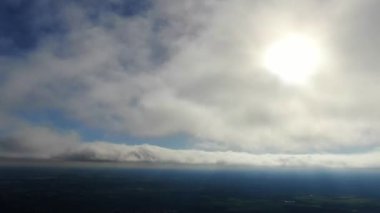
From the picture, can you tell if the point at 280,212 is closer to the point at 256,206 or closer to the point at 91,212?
the point at 256,206

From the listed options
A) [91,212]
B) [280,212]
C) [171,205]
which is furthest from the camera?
[171,205]

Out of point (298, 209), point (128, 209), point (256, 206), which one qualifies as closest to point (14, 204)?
point (128, 209)

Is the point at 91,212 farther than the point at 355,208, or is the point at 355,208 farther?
the point at 355,208

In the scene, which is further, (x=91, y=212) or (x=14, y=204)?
(x=14, y=204)

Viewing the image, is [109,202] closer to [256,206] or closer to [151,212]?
[151,212]

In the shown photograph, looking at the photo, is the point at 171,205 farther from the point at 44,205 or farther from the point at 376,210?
the point at 376,210

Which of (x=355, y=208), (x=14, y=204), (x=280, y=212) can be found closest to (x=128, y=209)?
(x=14, y=204)

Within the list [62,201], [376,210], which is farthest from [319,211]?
[62,201]

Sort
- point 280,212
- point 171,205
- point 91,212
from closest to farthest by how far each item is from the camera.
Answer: point 91,212 → point 280,212 → point 171,205
